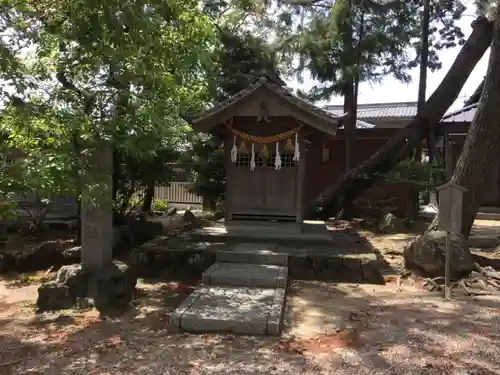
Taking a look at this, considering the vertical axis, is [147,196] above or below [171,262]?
above

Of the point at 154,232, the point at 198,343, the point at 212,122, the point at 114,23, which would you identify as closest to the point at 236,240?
the point at 212,122

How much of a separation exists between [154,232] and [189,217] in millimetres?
3915

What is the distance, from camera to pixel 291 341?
5.33 meters

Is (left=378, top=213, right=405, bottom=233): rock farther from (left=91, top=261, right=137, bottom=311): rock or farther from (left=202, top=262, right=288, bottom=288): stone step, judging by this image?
(left=91, top=261, right=137, bottom=311): rock

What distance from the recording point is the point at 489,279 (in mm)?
8164

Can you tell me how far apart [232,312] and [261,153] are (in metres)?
5.32

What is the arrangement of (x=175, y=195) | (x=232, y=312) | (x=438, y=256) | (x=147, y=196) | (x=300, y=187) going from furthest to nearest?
1. (x=175, y=195)
2. (x=147, y=196)
3. (x=300, y=187)
4. (x=438, y=256)
5. (x=232, y=312)

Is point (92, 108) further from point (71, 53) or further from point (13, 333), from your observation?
point (13, 333)

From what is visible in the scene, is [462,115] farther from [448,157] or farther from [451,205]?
[451,205]

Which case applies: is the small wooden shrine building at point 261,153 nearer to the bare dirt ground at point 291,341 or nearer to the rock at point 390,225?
the bare dirt ground at point 291,341

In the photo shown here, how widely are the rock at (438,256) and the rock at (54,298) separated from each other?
6.13 m

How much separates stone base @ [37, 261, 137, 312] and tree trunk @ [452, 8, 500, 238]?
6.93 m

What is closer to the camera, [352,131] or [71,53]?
[71,53]

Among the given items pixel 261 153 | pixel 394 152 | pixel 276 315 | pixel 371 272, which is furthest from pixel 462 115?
pixel 276 315
